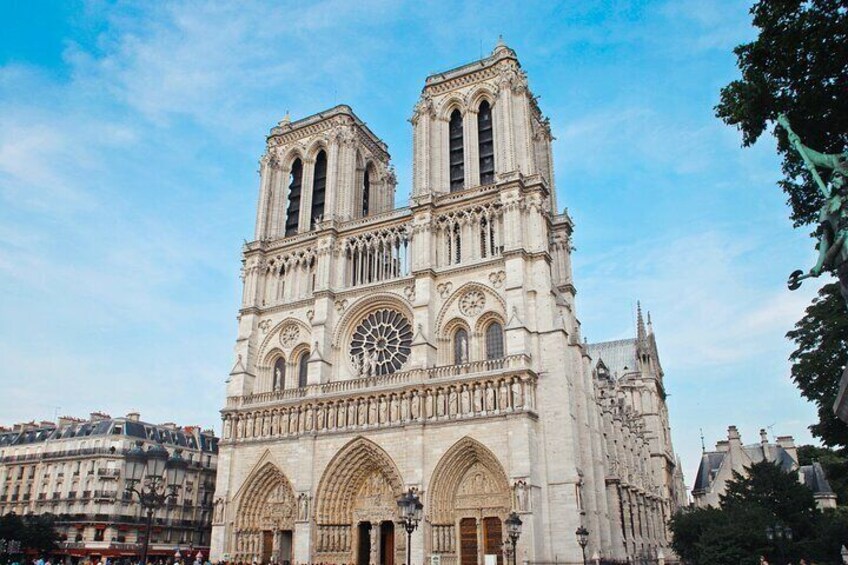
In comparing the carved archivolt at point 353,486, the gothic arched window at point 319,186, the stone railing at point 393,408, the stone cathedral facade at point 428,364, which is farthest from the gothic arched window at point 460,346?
the gothic arched window at point 319,186

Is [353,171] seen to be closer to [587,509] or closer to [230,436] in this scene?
[230,436]

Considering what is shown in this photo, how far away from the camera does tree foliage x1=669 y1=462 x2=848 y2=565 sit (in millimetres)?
23766

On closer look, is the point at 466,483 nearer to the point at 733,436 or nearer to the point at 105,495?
the point at 105,495

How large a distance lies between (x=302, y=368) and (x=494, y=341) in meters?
10.1

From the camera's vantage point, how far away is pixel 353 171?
36.6 metres

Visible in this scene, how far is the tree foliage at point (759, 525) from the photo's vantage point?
78.0 feet

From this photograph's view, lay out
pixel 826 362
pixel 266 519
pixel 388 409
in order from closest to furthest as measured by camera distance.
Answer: pixel 826 362, pixel 388 409, pixel 266 519

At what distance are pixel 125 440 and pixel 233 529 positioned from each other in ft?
42.1

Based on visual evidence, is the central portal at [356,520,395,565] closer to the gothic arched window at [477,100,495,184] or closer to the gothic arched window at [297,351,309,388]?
the gothic arched window at [297,351,309,388]

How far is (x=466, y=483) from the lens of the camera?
27.6m

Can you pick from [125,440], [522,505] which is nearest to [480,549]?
[522,505]

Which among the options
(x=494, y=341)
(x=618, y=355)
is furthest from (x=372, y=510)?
(x=618, y=355)

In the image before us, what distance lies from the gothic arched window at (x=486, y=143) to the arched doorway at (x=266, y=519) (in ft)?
55.3

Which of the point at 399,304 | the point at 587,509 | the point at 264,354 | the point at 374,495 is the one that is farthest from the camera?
the point at 264,354
